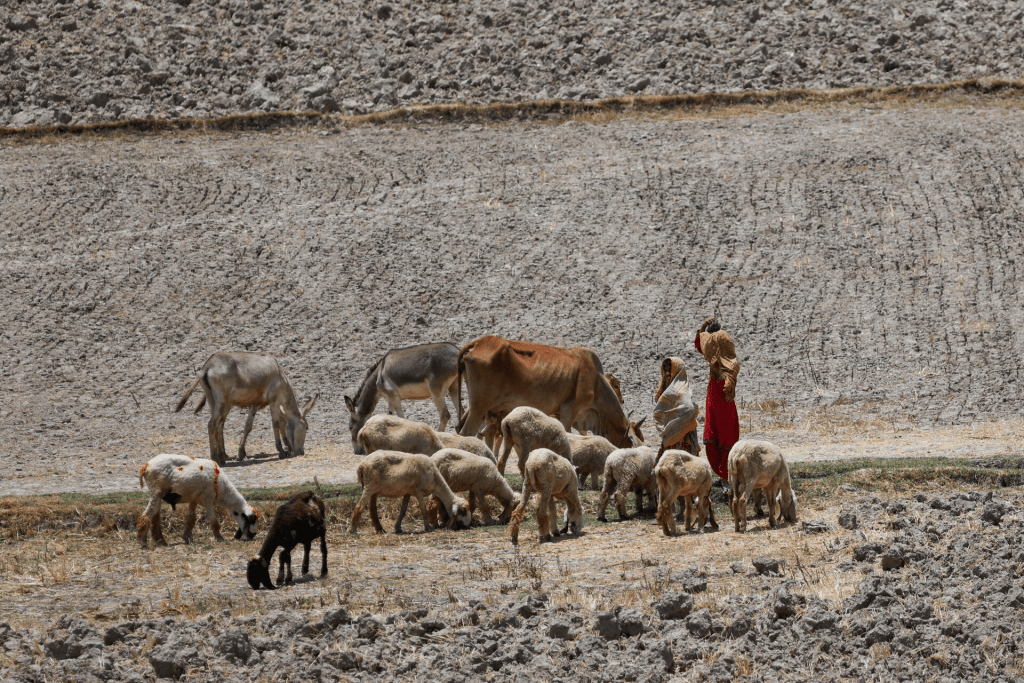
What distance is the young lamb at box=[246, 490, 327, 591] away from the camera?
10.4m

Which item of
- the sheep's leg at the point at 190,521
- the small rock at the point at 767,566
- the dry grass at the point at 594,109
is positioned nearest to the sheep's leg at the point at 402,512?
the sheep's leg at the point at 190,521

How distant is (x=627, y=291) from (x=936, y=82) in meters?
19.6

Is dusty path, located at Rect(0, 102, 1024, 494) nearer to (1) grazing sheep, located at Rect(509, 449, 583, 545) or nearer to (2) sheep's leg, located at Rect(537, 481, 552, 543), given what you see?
(1) grazing sheep, located at Rect(509, 449, 583, 545)

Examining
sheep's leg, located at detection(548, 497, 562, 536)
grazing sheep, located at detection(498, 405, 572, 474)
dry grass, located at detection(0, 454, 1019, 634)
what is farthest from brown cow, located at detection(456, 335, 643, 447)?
sheep's leg, located at detection(548, 497, 562, 536)

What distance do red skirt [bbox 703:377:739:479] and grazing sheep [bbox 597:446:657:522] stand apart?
1.13 meters

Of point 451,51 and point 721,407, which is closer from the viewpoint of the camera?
point 721,407

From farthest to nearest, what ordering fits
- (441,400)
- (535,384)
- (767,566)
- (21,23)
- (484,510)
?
1. (21,23)
2. (441,400)
3. (535,384)
4. (484,510)
5. (767,566)

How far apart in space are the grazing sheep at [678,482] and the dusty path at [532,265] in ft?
27.2

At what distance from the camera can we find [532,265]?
3197cm

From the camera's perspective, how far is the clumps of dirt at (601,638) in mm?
8594

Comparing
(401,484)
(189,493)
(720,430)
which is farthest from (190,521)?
(720,430)

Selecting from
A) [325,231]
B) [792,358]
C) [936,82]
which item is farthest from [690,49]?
[792,358]

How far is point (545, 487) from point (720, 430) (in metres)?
3.21

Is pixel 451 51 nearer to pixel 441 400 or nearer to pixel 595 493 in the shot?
pixel 441 400
